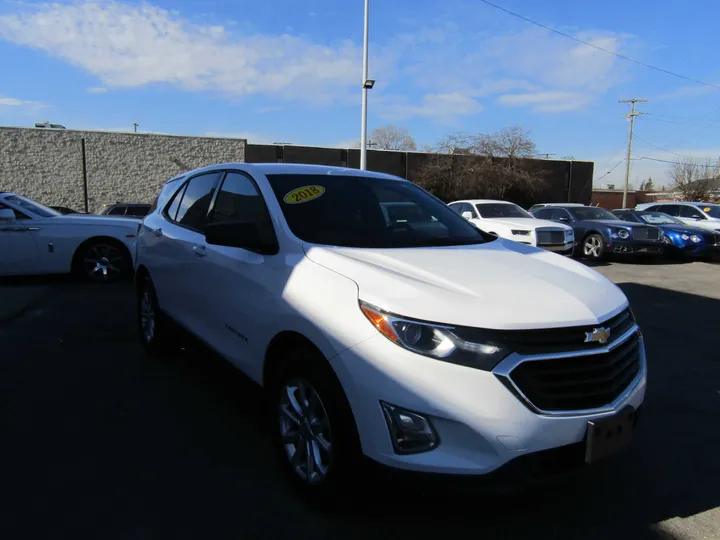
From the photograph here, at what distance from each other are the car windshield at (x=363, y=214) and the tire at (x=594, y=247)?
35.8 ft

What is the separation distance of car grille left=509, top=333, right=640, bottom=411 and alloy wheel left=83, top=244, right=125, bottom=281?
8.28m

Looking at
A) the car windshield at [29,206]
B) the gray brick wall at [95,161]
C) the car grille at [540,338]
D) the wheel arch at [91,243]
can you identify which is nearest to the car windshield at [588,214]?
the wheel arch at [91,243]

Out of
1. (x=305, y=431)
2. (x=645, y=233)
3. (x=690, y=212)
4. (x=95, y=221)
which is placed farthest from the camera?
(x=690, y=212)

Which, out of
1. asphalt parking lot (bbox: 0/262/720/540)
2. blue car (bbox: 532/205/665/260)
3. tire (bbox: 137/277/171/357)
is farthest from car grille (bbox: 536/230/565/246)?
tire (bbox: 137/277/171/357)

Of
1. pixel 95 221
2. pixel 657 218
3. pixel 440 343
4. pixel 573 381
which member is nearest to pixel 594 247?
pixel 657 218

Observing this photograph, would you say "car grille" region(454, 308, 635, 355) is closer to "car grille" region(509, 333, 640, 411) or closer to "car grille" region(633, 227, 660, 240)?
"car grille" region(509, 333, 640, 411)

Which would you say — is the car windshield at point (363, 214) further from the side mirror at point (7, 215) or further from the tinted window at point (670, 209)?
the tinted window at point (670, 209)

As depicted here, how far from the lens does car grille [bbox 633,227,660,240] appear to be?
13.0 metres

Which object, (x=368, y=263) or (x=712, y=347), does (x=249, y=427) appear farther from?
(x=712, y=347)

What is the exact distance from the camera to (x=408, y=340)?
215 cm

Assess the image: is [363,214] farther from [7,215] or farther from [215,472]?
[7,215]

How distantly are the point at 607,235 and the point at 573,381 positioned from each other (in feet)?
40.6

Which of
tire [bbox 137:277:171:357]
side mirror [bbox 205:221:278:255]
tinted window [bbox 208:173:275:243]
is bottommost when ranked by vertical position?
tire [bbox 137:277:171:357]

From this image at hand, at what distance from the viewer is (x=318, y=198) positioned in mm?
3361
